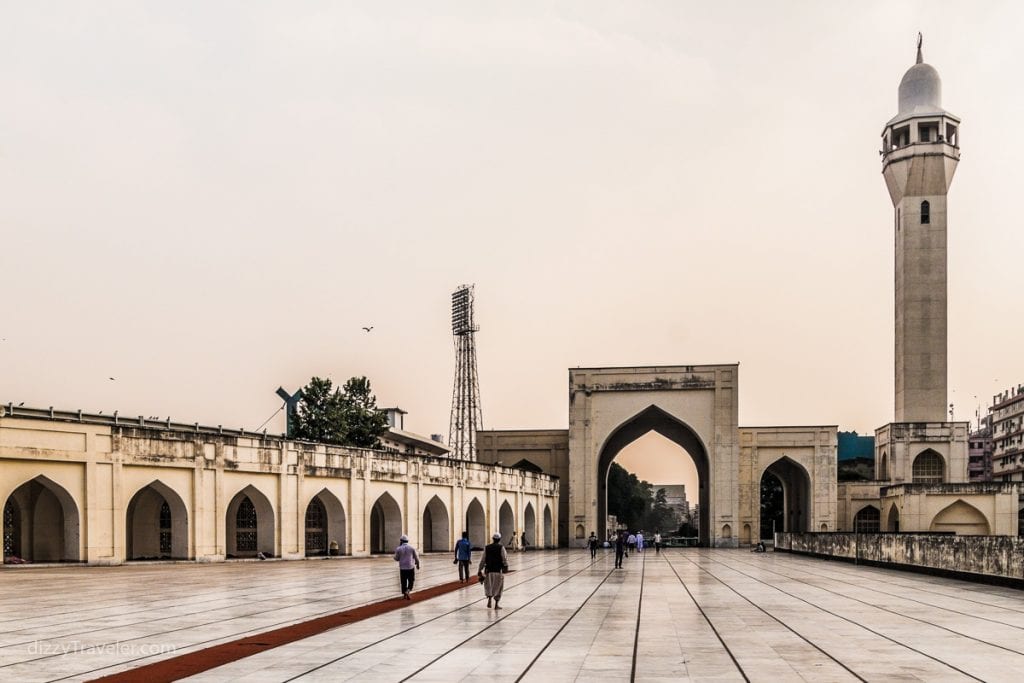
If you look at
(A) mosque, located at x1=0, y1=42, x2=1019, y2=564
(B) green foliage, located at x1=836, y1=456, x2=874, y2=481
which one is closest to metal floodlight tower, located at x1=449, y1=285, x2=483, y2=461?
(A) mosque, located at x1=0, y1=42, x2=1019, y2=564

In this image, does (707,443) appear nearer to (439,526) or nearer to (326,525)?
(439,526)

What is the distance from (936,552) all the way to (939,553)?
30cm

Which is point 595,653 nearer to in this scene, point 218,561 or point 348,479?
point 218,561

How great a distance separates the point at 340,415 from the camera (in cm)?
6056

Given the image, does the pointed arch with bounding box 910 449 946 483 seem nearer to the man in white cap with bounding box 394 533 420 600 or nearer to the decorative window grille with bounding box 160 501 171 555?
the decorative window grille with bounding box 160 501 171 555

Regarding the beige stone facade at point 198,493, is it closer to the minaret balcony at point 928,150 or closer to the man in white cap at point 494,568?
the man in white cap at point 494,568

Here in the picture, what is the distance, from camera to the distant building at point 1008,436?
9012 cm

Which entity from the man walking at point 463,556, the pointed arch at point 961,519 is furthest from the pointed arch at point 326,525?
the pointed arch at point 961,519

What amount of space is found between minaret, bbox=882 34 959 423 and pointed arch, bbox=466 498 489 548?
1157 inches

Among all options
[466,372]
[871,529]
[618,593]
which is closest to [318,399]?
[466,372]

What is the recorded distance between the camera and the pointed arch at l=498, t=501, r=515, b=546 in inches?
2141

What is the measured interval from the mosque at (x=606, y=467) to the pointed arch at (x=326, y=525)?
0.07 meters

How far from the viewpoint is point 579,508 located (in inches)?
2475

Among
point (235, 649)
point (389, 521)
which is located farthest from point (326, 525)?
point (235, 649)
